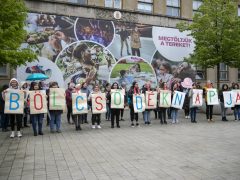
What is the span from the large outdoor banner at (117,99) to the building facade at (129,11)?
841 cm

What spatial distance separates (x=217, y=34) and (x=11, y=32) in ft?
43.5

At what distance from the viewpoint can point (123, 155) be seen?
8859mm

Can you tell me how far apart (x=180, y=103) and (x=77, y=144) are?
23.4 feet

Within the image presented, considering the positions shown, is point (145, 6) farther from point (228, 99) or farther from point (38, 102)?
point (38, 102)

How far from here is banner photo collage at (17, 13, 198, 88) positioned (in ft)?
70.4

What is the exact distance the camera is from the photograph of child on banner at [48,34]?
21.2 metres

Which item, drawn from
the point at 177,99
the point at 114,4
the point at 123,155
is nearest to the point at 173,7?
the point at 114,4

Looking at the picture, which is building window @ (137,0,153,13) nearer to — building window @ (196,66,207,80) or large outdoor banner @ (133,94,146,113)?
building window @ (196,66,207,80)

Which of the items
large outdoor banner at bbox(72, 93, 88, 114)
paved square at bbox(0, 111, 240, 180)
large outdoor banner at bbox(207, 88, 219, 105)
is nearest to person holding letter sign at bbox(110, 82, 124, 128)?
large outdoor banner at bbox(72, 93, 88, 114)

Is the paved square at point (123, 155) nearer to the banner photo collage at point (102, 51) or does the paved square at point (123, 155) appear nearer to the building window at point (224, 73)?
the banner photo collage at point (102, 51)

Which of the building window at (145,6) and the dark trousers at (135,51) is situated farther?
the building window at (145,6)

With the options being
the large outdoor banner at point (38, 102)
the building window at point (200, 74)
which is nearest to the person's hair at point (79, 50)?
the large outdoor banner at point (38, 102)

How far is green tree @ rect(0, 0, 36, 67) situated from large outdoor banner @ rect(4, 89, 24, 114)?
1.64m

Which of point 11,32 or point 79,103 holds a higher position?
point 11,32
